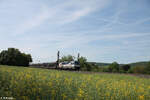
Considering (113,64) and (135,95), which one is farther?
(113,64)

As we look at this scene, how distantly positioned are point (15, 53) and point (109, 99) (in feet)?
147

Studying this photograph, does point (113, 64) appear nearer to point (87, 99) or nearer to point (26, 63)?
point (26, 63)

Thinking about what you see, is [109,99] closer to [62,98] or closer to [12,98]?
[62,98]

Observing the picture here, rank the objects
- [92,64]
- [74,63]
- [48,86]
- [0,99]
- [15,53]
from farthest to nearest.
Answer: [92,64] < [15,53] < [74,63] < [48,86] < [0,99]

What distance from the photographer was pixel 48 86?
7418 mm

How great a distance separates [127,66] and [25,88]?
57.4 m

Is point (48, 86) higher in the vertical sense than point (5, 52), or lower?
lower

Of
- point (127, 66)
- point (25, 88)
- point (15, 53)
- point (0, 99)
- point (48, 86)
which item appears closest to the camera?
point (0, 99)

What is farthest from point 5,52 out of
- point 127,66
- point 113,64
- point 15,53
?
point 127,66

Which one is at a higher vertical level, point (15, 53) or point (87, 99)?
point (15, 53)

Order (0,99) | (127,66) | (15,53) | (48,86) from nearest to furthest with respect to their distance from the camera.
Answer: (0,99) < (48,86) < (15,53) < (127,66)

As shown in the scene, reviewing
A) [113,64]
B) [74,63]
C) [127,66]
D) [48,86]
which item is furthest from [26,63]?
[48,86]

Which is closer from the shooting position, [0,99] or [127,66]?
[0,99]

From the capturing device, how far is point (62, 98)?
6133 mm
